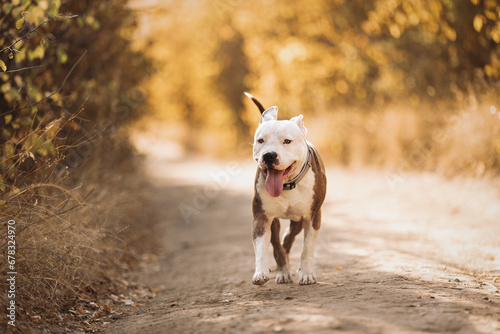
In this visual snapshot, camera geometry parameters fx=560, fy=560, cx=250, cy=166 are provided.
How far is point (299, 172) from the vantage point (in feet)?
15.9

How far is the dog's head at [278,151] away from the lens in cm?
449

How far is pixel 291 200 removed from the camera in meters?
4.85

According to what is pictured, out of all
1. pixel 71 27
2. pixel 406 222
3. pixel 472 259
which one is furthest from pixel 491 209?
pixel 71 27

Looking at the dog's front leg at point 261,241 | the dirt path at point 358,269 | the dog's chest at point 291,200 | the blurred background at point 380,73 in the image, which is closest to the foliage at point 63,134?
the dirt path at point 358,269

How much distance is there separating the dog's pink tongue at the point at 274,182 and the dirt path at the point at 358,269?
0.87 metres

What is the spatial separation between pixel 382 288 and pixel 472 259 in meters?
2.14

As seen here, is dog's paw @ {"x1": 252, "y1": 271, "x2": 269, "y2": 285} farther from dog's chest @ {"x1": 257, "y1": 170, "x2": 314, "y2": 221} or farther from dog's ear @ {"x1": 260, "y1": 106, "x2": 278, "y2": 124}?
dog's ear @ {"x1": 260, "y1": 106, "x2": 278, "y2": 124}

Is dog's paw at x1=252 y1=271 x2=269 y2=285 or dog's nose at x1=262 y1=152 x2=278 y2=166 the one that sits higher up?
dog's nose at x1=262 y1=152 x2=278 y2=166

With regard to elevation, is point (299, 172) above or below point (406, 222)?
above

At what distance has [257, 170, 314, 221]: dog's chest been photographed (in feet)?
15.9

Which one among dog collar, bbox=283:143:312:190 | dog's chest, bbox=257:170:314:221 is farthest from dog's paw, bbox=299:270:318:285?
dog collar, bbox=283:143:312:190

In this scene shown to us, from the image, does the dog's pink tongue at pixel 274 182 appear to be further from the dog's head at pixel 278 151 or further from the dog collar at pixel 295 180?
the dog collar at pixel 295 180

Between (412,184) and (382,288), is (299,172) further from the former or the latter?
(412,184)

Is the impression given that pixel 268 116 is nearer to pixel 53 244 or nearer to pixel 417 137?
pixel 53 244
